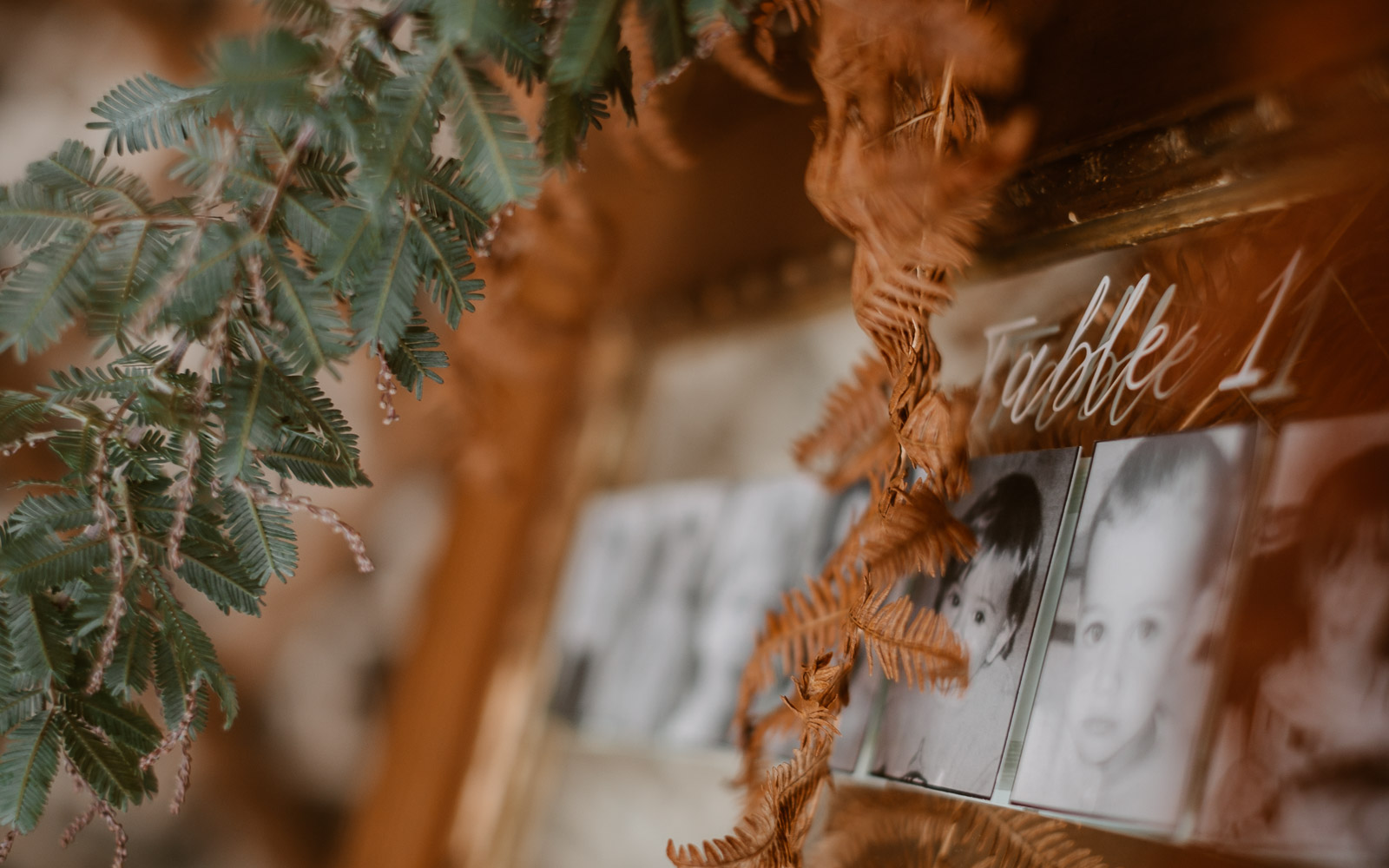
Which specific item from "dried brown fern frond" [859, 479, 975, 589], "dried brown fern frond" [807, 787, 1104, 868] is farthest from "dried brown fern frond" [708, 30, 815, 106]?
"dried brown fern frond" [807, 787, 1104, 868]

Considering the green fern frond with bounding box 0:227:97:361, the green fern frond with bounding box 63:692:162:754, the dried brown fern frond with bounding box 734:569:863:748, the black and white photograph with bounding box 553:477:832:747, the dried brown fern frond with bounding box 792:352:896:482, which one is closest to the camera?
the green fern frond with bounding box 0:227:97:361

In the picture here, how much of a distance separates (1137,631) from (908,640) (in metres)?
0.17

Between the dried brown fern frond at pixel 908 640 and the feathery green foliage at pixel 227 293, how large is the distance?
396 mm

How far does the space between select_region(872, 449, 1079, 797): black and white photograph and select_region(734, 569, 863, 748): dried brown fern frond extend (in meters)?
0.08

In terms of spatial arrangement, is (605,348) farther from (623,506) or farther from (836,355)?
(836,355)

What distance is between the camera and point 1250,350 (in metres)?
0.63

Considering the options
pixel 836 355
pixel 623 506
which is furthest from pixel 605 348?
pixel 836 355

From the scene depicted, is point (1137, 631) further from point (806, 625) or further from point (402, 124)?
point (402, 124)

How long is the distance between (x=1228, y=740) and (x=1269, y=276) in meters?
0.33

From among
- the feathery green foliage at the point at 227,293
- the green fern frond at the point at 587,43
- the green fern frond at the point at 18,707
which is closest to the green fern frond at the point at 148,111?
the feathery green foliage at the point at 227,293

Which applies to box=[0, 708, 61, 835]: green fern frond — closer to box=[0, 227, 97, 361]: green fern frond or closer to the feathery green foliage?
the feathery green foliage

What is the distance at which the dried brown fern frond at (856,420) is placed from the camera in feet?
3.03

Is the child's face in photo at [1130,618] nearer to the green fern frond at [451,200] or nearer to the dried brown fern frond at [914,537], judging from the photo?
the dried brown fern frond at [914,537]

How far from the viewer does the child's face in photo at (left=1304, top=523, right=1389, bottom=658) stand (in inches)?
21.3
